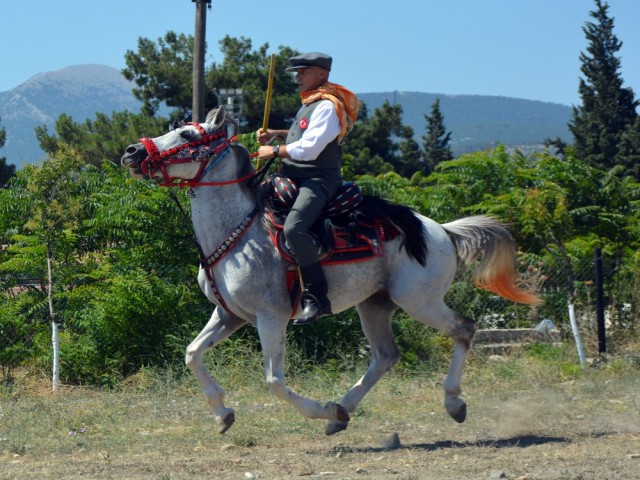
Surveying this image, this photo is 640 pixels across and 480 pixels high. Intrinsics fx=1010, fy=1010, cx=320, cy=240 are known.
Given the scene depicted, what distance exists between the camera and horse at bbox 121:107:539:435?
7660 millimetres

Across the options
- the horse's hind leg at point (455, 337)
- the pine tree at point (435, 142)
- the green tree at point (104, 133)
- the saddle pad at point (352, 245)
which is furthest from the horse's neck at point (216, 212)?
the pine tree at point (435, 142)

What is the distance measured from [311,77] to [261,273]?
1.65 meters

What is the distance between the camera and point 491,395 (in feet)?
33.1

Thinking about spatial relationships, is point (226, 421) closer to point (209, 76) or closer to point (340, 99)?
point (340, 99)

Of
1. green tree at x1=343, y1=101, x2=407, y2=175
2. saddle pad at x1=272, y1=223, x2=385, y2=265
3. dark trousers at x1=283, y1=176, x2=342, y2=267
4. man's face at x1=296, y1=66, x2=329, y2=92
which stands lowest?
green tree at x1=343, y1=101, x2=407, y2=175

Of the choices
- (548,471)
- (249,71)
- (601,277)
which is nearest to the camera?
(548,471)

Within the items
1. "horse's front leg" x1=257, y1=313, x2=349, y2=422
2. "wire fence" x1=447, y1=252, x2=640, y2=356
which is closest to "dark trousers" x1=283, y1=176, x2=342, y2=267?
"horse's front leg" x1=257, y1=313, x2=349, y2=422

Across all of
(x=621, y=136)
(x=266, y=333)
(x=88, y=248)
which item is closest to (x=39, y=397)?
(x=88, y=248)

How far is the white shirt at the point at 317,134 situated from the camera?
303 inches

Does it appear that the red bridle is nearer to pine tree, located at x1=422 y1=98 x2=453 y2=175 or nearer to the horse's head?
the horse's head

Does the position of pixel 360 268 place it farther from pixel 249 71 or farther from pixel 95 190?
pixel 249 71

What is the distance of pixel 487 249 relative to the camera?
9.03 metres

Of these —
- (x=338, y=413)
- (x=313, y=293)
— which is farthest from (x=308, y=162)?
(x=338, y=413)

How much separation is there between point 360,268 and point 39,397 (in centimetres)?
467
